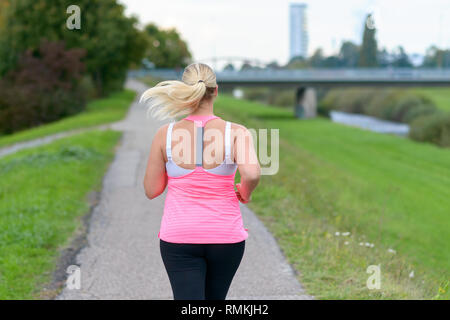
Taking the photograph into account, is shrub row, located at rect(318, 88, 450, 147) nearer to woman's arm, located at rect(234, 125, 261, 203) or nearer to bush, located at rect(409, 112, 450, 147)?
bush, located at rect(409, 112, 450, 147)

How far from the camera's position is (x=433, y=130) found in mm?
35375

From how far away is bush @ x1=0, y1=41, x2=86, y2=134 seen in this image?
33.6 meters

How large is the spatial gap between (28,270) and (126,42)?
1646 inches

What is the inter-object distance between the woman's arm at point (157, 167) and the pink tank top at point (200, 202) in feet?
0.19

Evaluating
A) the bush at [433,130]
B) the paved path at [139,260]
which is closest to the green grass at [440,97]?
the bush at [433,130]

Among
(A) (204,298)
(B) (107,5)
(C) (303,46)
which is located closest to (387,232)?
(A) (204,298)

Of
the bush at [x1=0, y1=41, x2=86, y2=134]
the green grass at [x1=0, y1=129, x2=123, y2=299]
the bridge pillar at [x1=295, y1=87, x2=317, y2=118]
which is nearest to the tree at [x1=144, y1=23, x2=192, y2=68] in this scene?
the bridge pillar at [x1=295, y1=87, x2=317, y2=118]

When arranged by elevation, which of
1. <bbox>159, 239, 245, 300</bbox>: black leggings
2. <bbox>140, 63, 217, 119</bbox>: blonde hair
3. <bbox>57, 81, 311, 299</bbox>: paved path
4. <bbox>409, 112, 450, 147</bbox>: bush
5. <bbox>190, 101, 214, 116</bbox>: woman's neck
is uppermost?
<bbox>140, 63, 217, 119</bbox>: blonde hair

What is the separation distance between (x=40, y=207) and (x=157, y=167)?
686 centimetres

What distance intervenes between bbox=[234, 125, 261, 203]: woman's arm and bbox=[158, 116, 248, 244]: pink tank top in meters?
0.05

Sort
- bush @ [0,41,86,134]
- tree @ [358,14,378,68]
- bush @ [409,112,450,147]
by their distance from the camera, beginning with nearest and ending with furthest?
1. bush @ [0,41,86,134]
2. bush @ [409,112,450,147]
3. tree @ [358,14,378,68]

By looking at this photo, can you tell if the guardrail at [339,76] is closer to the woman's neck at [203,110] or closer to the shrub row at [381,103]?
the shrub row at [381,103]

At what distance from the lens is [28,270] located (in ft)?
21.6

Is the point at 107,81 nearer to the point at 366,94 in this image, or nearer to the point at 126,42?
the point at 126,42
